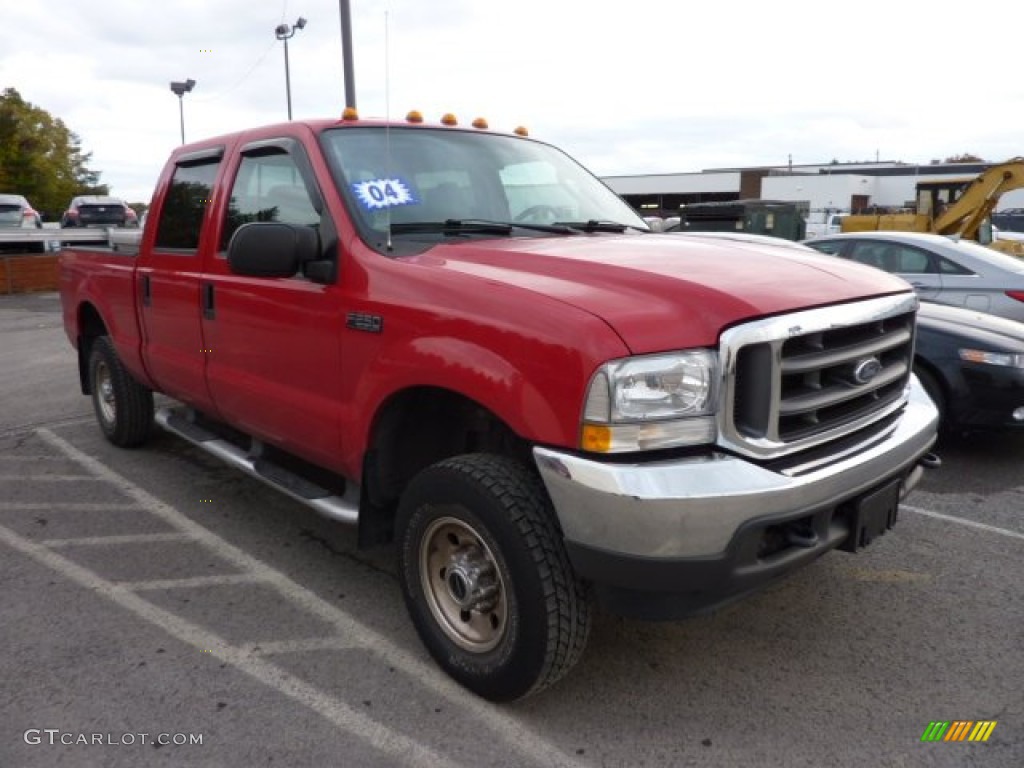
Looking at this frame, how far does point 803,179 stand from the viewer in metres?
54.6

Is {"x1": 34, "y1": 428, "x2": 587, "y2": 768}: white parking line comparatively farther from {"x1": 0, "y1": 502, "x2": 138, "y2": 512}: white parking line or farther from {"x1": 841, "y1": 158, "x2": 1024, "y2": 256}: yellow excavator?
{"x1": 841, "y1": 158, "x2": 1024, "y2": 256}: yellow excavator

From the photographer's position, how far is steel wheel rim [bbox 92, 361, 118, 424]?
5.88 m

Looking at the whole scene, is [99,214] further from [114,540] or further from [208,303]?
[208,303]

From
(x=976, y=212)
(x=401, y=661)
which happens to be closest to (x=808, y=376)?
(x=401, y=661)

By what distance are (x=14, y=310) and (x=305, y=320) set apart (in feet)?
48.8

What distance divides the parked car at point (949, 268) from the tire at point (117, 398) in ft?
20.6

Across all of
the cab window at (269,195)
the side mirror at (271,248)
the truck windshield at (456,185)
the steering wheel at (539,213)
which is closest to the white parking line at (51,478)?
the cab window at (269,195)

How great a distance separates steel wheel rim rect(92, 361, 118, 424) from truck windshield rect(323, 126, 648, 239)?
3.17 meters

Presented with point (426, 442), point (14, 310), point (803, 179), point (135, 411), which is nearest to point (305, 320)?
point (426, 442)

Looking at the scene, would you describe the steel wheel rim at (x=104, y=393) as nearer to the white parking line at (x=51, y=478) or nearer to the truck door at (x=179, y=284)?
the white parking line at (x=51, y=478)

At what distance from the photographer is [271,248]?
3.12m

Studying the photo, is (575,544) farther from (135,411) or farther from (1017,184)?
(1017,184)

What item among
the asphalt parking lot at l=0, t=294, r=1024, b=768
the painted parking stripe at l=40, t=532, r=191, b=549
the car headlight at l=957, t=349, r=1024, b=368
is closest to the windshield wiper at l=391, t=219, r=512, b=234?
the asphalt parking lot at l=0, t=294, r=1024, b=768

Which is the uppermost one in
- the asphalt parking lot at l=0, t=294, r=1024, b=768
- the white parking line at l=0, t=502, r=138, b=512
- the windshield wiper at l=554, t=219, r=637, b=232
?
the windshield wiper at l=554, t=219, r=637, b=232
